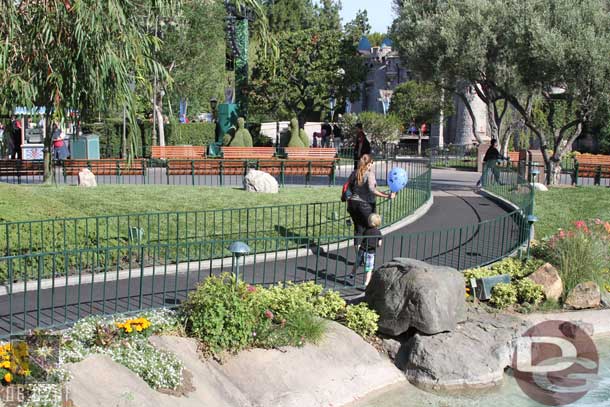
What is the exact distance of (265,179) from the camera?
1819cm

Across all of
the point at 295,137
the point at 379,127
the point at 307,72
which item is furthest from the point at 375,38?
the point at 295,137

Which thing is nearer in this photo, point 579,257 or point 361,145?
point 579,257

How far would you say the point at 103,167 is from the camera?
2430 centimetres

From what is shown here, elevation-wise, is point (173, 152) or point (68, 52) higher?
point (68, 52)

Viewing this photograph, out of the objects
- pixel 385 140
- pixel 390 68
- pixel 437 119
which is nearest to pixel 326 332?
pixel 385 140

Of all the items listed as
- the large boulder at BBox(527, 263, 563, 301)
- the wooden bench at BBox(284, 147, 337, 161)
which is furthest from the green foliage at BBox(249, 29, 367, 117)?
the large boulder at BBox(527, 263, 563, 301)

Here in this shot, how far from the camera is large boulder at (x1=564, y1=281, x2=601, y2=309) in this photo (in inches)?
414

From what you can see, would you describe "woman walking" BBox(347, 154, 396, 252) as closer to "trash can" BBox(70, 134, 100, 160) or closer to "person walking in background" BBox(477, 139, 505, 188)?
"person walking in background" BBox(477, 139, 505, 188)

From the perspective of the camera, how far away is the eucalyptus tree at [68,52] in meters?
9.70

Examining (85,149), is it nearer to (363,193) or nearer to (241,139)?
(241,139)

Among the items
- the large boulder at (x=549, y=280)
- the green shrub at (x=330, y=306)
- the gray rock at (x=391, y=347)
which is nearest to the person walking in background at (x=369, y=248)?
the green shrub at (x=330, y=306)

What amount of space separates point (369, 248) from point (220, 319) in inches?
124

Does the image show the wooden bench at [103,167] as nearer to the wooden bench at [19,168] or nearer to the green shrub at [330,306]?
the wooden bench at [19,168]

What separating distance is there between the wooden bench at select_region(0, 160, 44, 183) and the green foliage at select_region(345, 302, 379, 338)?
15825 mm
